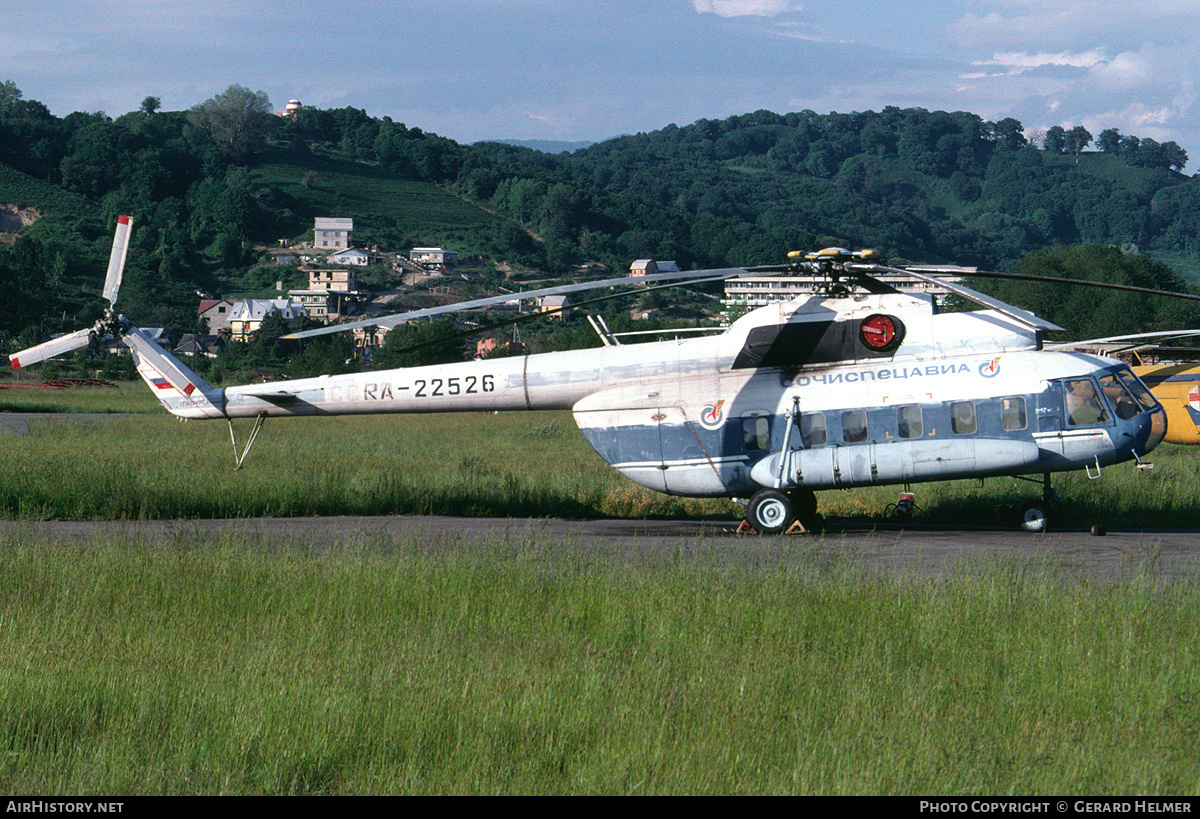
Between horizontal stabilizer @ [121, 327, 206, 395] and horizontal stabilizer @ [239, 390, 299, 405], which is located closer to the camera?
horizontal stabilizer @ [239, 390, 299, 405]

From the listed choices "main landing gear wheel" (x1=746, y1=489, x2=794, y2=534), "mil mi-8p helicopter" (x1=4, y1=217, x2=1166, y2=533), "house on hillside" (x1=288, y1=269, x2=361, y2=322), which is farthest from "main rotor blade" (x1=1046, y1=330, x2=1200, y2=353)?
"house on hillside" (x1=288, y1=269, x2=361, y2=322)

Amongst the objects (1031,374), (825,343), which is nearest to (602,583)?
(825,343)

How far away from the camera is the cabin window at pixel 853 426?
1734 cm

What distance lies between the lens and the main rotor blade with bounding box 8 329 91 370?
1898cm

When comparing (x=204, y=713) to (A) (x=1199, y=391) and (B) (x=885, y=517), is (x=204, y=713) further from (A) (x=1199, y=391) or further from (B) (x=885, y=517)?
(A) (x=1199, y=391)

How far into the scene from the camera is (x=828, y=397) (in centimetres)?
1753

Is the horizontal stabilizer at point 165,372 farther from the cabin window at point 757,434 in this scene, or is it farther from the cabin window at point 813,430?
the cabin window at point 813,430

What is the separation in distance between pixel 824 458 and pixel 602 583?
666 cm

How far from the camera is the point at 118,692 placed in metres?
8.00

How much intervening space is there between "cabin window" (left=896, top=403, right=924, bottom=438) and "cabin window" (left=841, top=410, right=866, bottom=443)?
1.78 ft

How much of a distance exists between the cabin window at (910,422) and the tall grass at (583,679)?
4.83 metres

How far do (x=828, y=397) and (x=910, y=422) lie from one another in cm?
131

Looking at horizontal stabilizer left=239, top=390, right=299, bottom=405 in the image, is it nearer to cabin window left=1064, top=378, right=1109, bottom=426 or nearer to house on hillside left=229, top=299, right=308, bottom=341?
cabin window left=1064, top=378, right=1109, bottom=426

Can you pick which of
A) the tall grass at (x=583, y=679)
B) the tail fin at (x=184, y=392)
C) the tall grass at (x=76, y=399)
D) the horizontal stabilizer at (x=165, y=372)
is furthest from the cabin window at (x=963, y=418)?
the tall grass at (x=76, y=399)
